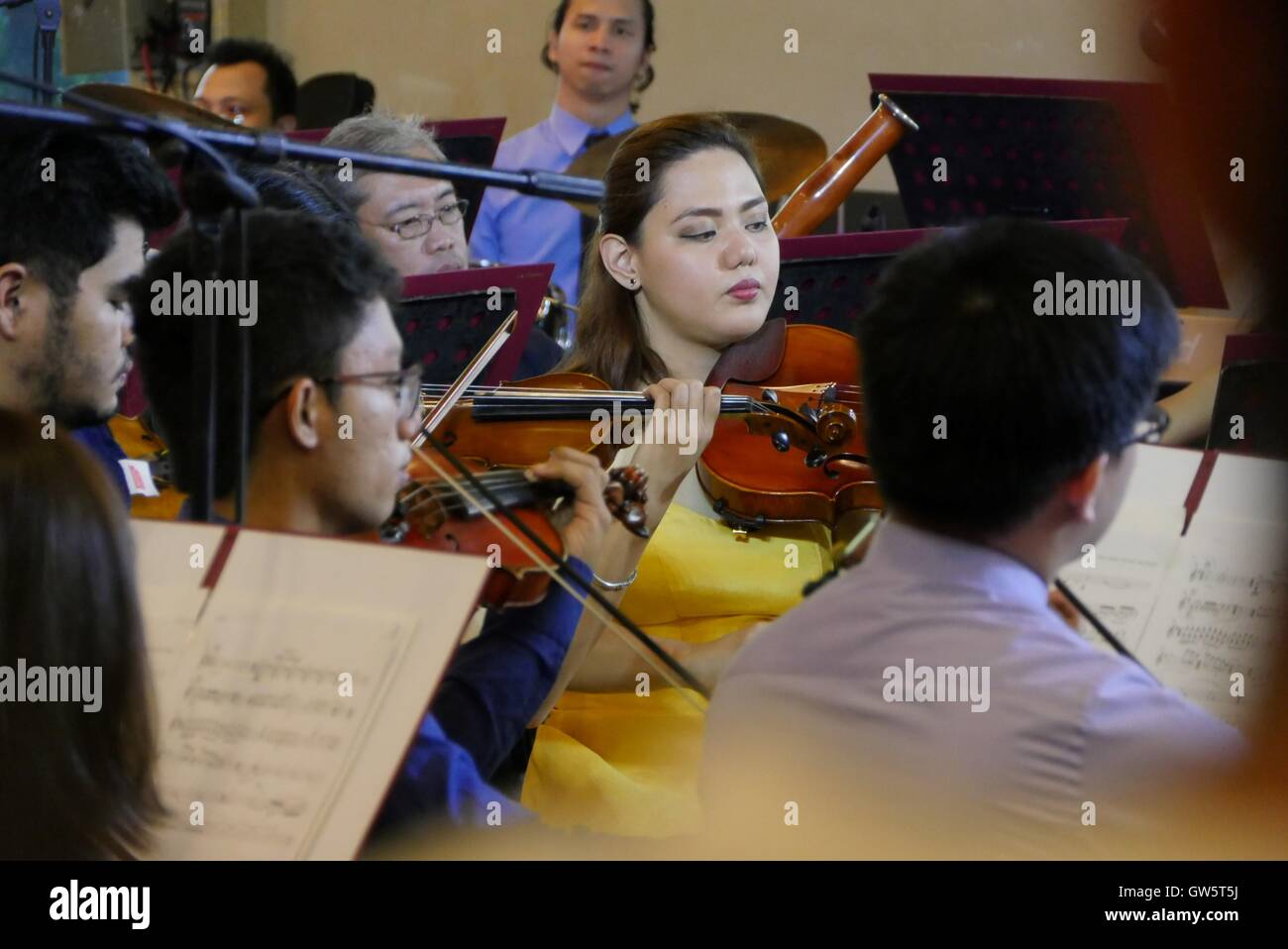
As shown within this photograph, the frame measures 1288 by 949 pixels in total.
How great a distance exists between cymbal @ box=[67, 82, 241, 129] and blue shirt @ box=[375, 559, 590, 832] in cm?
49

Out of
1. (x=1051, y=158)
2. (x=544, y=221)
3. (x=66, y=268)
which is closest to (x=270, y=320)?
(x=66, y=268)

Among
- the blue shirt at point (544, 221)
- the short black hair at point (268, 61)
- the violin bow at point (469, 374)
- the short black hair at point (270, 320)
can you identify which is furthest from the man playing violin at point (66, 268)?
the short black hair at point (268, 61)

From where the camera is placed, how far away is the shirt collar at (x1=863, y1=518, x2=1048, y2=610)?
106 centimetres

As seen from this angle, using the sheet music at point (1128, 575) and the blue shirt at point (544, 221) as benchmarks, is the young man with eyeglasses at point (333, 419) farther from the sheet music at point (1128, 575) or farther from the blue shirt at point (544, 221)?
the blue shirt at point (544, 221)

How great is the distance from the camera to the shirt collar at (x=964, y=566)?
106 centimetres

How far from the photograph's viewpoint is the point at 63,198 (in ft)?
5.65

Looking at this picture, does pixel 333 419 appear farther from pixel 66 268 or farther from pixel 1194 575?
pixel 1194 575

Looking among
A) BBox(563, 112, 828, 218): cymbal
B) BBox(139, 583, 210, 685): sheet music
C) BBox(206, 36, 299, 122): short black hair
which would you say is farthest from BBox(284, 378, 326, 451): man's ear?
BBox(206, 36, 299, 122): short black hair

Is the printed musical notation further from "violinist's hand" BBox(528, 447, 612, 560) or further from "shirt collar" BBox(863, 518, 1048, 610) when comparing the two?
"violinist's hand" BBox(528, 447, 612, 560)

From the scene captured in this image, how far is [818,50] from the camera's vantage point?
4227 mm

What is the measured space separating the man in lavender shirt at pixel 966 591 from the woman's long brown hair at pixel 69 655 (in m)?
0.42

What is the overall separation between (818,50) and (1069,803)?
3517mm
